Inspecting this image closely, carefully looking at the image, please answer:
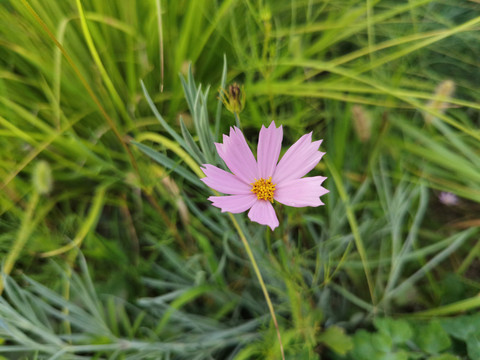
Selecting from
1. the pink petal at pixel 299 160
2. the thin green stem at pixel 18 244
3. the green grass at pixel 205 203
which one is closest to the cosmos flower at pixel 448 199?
the green grass at pixel 205 203

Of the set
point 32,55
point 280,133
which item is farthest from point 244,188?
point 32,55

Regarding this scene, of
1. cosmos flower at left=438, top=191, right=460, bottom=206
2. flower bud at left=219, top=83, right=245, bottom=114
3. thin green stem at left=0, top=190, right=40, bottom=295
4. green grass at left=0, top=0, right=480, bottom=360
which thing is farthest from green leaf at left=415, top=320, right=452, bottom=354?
thin green stem at left=0, top=190, right=40, bottom=295

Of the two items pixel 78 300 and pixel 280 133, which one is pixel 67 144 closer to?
pixel 78 300

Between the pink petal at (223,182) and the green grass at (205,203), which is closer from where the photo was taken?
the pink petal at (223,182)

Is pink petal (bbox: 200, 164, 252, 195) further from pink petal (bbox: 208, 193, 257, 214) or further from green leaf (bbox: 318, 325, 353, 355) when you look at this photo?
green leaf (bbox: 318, 325, 353, 355)

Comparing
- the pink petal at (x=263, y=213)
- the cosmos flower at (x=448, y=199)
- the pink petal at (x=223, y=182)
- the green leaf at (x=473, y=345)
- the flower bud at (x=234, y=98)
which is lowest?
the green leaf at (x=473, y=345)

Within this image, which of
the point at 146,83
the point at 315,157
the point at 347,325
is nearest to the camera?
the point at 315,157

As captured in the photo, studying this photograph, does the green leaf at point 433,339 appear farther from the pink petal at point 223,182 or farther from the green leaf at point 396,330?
the pink petal at point 223,182
